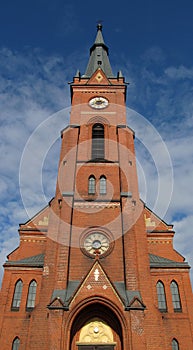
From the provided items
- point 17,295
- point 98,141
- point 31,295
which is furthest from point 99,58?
point 17,295

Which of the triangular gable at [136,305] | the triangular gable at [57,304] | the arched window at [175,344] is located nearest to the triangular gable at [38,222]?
the triangular gable at [57,304]

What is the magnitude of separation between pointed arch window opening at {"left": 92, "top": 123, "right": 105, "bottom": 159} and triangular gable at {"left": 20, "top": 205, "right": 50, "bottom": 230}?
6106mm

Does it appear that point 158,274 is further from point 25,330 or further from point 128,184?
point 25,330

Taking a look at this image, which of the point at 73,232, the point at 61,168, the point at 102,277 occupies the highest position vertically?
the point at 61,168

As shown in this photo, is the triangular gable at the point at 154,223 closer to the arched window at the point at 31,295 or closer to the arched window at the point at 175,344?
the arched window at the point at 175,344

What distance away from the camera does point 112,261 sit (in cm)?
2105

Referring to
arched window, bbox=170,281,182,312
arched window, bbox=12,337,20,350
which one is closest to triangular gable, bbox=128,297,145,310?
arched window, bbox=170,281,182,312

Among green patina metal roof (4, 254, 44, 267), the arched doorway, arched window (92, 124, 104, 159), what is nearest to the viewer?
the arched doorway

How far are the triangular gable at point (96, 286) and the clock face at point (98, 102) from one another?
1693 cm

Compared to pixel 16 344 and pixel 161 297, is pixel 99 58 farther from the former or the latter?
pixel 16 344

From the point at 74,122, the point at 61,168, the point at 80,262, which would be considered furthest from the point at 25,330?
the point at 74,122

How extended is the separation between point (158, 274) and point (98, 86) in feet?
63.5

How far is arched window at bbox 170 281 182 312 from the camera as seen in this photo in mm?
20969

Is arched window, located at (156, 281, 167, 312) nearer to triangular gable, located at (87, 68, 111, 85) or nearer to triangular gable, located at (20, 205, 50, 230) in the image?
triangular gable, located at (20, 205, 50, 230)
